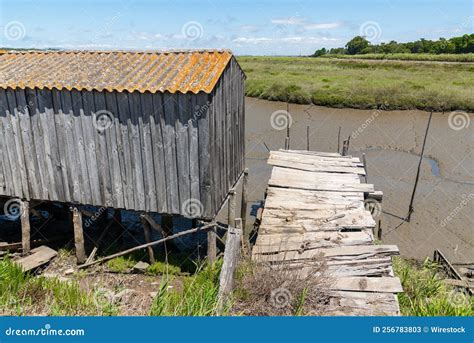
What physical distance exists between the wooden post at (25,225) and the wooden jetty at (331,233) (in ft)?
21.1

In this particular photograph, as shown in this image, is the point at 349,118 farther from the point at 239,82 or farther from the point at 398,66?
the point at 398,66

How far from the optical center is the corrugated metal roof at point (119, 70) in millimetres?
8641

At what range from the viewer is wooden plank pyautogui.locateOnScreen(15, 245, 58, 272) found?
10.7m

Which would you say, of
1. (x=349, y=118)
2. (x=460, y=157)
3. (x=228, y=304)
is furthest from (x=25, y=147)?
(x=349, y=118)

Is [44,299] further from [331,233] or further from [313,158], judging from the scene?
[313,158]

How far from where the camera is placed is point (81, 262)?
444 inches

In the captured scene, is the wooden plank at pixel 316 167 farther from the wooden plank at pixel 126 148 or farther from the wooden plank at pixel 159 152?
the wooden plank at pixel 126 148

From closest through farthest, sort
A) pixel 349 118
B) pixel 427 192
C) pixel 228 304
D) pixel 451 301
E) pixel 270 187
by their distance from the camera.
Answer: pixel 228 304 < pixel 451 301 < pixel 270 187 < pixel 427 192 < pixel 349 118

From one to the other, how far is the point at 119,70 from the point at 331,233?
6.17 metres

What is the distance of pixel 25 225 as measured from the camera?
11.2m

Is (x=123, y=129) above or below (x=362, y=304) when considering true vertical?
Result: above

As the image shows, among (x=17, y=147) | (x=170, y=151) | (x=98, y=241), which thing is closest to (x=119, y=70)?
(x=170, y=151)

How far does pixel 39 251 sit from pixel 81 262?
1.31m

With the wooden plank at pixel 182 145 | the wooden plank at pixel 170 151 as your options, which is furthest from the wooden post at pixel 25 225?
the wooden plank at pixel 182 145
